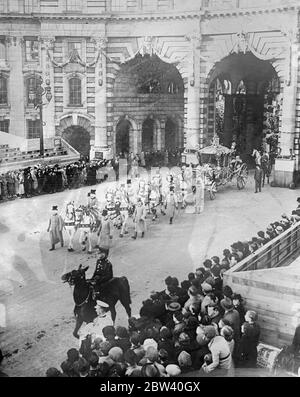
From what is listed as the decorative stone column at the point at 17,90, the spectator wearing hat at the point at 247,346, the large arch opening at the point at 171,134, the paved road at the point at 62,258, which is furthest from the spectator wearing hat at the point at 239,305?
the large arch opening at the point at 171,134

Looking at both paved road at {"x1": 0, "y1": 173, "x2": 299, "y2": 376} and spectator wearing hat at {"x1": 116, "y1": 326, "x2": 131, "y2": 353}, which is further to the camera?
paved road at {"x1": 0, "y1": 173, "x2": 299, "y2": 376}

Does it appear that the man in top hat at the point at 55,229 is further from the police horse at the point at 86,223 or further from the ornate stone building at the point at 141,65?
the ornate stone building at the point at 141,65

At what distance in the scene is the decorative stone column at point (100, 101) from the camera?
29078mm

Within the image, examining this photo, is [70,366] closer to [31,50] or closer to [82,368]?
[82,368]

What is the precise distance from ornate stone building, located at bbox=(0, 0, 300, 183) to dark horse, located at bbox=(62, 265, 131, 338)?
1162cm

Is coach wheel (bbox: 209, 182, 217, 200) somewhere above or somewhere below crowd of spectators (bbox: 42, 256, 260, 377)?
above

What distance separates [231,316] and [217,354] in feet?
3.16

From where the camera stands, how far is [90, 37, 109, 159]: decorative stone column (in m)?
29.1

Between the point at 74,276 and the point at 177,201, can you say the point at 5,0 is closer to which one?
the point at 177,201

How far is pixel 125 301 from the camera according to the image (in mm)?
12789

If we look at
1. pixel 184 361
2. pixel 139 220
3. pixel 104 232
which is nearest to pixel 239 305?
pixel 184 361

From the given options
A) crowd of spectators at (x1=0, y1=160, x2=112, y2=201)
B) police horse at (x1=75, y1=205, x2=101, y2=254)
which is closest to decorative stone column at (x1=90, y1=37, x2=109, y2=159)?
crowd of spectators at (x1=0, y1=160, x2=112, y2=201)

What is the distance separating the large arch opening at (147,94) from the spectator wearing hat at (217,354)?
21.3m

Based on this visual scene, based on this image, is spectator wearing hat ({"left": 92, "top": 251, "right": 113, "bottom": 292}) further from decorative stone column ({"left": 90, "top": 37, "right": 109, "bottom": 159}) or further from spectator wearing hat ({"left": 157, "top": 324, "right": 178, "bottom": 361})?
decorative stone column ({"left": 90, "top": 37, "right": 109, "bottom": 159})
